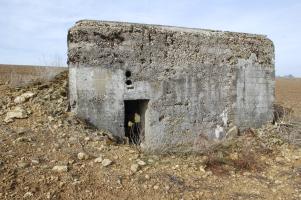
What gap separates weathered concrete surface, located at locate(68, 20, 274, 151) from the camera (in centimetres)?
587

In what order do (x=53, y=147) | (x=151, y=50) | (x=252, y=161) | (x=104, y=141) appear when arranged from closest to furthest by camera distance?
(x=53, y=147) → (x=104, y=141) → (x=252, y=161) → (x=151, y=50)

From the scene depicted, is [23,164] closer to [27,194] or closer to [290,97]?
[27,194]

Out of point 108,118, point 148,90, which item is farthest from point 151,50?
point 108,118

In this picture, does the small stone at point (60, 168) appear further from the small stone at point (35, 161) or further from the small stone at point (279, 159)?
the small stone at point (279, 159)

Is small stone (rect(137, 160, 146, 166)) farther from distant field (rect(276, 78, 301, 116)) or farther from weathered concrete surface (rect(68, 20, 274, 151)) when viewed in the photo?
distant field (rect(276, 78, 301, 116))

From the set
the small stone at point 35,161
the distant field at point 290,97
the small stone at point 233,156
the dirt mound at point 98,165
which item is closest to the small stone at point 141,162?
the dirt mound at point 98,165

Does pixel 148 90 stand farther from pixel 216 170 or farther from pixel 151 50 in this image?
pixel 216 170

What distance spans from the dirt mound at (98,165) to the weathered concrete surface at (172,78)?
0.50 metres

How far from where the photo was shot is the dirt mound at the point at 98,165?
434 centimetres

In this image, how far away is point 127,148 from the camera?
18.3 feet

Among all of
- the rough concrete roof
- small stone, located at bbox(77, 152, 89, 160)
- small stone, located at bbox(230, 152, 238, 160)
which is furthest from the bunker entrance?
small stone, located at bbox(230, 152, 238, 160)

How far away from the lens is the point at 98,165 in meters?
4.85

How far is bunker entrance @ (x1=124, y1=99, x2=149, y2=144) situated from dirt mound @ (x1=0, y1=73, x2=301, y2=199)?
701mm

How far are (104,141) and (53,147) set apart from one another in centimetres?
79
